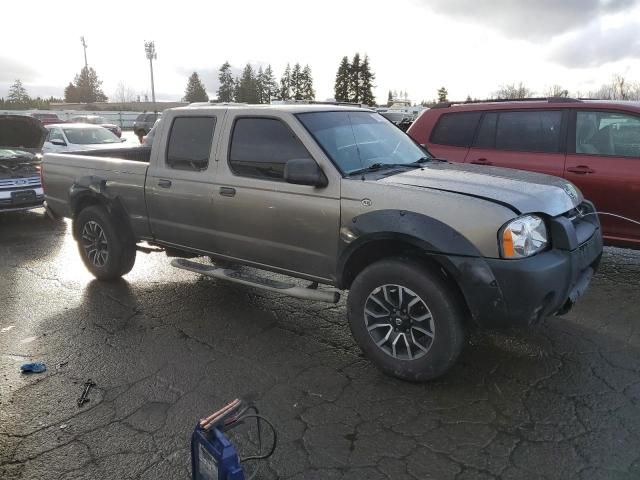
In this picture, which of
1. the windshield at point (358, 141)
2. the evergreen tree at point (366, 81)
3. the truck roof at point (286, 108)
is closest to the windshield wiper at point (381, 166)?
the windshield at point (358, 141)

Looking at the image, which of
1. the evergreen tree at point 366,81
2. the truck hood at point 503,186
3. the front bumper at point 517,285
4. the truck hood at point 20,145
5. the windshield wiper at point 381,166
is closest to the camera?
the front bumper at point 517,285

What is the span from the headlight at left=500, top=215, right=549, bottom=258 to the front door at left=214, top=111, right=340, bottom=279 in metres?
1.16

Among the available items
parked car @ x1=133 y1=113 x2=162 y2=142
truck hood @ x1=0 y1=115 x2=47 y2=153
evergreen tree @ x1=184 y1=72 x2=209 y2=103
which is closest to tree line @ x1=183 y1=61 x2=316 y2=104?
evergreen tree @ x1=184 y1=72 x2=209 y2=103

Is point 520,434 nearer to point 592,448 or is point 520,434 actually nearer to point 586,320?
point 592,448

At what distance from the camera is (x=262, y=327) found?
451cm

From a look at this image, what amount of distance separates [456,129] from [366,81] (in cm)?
6966

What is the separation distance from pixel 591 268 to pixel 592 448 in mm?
1461

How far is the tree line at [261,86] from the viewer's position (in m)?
76.3

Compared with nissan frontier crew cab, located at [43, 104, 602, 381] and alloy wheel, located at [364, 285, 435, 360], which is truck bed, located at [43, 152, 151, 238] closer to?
nissan frontier crew cab, located at [43, 104, 602, 381]

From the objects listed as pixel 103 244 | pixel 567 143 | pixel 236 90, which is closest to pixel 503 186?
pixel 567 143

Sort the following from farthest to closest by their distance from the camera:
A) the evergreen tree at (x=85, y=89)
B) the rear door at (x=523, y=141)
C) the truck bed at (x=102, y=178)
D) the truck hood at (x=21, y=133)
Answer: the evergreen tree at (x=85, y=89) → the truck hood at (x=21, y=133) → the rear door at (x=523, y=141) → the truck bed at (x=102, y=178)

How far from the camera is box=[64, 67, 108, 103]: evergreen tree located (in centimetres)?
8475

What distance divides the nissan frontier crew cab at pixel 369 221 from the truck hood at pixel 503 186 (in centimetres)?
1

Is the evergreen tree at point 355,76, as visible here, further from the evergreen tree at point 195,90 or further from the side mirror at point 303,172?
the side mirror at point 303,172
